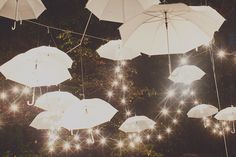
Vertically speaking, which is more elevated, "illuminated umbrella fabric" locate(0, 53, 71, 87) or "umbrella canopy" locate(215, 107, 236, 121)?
"illuminated umbrella fabric" locate(0, 53, 71, 87)

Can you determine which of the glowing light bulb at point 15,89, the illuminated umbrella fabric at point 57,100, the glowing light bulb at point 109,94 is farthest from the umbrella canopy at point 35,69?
the glowing light bulb at point 109,94

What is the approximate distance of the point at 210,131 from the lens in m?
13.3

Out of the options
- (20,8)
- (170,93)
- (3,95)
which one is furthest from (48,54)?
(170,93)

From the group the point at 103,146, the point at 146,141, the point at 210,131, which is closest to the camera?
the point at 103,146

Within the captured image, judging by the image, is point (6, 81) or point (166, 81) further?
point (166, 81)

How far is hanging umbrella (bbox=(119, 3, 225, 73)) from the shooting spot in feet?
13.5

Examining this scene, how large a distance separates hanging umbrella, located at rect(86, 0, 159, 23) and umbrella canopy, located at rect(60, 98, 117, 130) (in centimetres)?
139

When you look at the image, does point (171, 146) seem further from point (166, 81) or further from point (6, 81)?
point (6, 81)

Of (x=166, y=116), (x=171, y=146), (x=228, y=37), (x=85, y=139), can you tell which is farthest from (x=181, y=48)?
(x=228, y=37)

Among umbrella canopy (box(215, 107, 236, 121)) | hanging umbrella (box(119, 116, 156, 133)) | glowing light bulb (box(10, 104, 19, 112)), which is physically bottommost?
hanging umbrella (box(119, 116, 156, 133))

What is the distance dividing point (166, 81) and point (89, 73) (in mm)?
3496

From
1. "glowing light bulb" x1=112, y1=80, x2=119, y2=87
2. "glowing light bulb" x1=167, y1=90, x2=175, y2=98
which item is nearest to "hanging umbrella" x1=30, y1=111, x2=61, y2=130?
"glowing light bulb" x1=112, y1=80, x2=119, y2=87

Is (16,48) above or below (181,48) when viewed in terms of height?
above

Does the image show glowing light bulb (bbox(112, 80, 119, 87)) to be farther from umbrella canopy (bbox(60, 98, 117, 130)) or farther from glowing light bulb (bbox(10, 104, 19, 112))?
umbrella canopy (bbox(60, 98, 117, 130))
